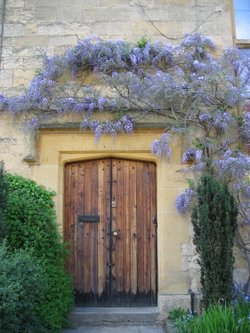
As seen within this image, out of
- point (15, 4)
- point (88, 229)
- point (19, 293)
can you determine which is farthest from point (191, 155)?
point (15, 4)

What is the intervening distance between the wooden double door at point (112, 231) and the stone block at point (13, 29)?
207 cm

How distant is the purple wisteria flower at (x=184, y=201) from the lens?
18.1ft

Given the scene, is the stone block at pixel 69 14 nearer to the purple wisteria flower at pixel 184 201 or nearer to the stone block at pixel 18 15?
the stone block at pixel 18 15

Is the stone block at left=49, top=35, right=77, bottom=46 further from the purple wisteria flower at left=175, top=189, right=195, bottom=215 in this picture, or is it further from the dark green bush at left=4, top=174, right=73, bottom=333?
the purple wisteria flower at left=175, top=189, right=195, bottom=215

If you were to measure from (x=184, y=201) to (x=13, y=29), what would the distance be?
11.4 feet

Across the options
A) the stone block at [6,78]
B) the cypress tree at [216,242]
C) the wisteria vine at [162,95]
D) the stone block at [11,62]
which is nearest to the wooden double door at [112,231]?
the wisteria vine at [162,95]

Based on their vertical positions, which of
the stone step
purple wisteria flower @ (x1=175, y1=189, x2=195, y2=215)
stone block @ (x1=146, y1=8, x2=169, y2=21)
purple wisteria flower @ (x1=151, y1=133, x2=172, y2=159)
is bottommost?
the stone step

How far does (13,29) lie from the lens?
6223 mm

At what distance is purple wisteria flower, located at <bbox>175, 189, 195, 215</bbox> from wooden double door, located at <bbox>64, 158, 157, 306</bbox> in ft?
1.32

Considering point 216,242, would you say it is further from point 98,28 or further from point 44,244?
point 98,28

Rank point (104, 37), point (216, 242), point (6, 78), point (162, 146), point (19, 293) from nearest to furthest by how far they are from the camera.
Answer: point (19, 293) → point (216, 242) → point (162, 146) → point (6, 78) → point (104, 37)

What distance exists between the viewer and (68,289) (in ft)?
16.8

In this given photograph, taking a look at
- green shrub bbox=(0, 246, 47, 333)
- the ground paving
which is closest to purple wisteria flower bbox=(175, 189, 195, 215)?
the ground paving

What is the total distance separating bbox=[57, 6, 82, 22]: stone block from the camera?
6.25 meters
